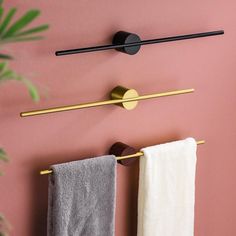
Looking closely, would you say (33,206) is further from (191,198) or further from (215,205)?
(215,205)

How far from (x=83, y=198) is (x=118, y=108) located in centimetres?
28

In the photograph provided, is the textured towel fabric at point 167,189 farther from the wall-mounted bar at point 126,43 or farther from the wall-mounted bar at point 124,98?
the wall-mounted bar at point 126,43

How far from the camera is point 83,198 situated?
1689 mm

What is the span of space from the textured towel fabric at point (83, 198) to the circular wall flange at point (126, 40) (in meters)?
0.30

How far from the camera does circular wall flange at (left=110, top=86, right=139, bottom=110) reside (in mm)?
1712

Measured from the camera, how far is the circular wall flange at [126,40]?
1.67 meters

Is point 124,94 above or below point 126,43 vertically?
below

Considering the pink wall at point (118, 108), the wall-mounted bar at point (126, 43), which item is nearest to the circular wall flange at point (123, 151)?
the pink wall at point (118, 108)

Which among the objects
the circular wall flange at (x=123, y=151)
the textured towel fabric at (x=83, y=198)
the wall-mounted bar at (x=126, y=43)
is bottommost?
the textured towel fabric at (x=83, y=198)

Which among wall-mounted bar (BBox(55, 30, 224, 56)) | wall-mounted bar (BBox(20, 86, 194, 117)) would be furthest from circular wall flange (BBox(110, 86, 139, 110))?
wall-mounted bar (BBox(55, 30, 224, 56))

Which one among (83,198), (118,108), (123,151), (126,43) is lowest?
(83,198)

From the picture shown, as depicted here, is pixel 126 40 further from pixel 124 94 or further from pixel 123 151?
pixel 123 151

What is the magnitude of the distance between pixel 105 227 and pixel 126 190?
0.16 m

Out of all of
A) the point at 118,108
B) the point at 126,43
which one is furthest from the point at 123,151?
the point at 126,43
